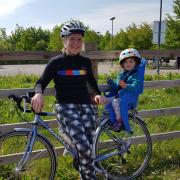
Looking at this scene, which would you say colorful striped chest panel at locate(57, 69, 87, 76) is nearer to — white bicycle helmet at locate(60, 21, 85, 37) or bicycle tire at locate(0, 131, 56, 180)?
white bicycle helmet at locate(60, 21, 85, 37)

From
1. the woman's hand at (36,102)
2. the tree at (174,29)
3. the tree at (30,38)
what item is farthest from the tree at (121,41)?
the woman's hand at (36,102)

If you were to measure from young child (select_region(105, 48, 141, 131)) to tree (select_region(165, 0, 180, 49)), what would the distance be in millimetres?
33263

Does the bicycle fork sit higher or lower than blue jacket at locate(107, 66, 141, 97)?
lower

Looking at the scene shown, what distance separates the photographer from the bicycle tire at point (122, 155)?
503 centimetres

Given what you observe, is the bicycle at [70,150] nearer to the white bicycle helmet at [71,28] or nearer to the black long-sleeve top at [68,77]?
the black long-sleeve top at [68,77]

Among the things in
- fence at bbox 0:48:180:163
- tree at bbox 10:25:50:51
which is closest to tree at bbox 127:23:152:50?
tree at bbox 10:25:50:51

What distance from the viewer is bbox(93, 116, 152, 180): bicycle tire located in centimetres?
503

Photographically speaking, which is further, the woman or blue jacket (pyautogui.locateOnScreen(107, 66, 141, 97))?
blue jacket (pyautogui.locateOnScreen(107, 66, 141, 97))

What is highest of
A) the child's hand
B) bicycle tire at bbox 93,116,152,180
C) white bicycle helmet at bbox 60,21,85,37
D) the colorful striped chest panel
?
white bicycle helmet at bbox 60,21,85,37

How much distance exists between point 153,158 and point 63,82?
7.38 ft

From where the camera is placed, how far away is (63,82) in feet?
13.9

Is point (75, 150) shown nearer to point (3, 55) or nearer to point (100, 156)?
point (100, 156)

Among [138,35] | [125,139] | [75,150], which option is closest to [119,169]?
[125,139]

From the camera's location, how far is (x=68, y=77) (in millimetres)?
4242
